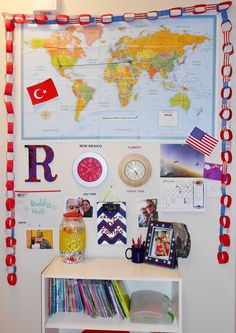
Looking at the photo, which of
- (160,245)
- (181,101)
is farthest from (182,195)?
(181,101)

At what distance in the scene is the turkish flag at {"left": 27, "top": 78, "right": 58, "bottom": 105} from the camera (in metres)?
1.81

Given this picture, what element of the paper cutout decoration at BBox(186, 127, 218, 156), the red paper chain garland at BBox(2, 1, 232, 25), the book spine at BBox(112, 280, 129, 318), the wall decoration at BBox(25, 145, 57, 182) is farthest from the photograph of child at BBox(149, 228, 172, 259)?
the red paper chain garland at BBox(2, 1, 232, 25)

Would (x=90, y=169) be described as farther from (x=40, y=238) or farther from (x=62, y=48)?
(x=62, y=48)

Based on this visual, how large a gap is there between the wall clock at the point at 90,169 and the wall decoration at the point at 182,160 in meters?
0.33

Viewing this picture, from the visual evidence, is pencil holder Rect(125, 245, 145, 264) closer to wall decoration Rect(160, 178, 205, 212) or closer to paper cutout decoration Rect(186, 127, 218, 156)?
wall decoration Rect(160, 178, 205, 212)

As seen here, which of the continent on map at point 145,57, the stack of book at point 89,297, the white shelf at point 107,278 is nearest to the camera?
the white shelf at point 107,278

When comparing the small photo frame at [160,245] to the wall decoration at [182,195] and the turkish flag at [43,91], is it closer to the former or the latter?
the wall decoration at [182,195]

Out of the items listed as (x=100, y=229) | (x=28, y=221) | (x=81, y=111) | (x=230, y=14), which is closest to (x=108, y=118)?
(x=81, y=111)

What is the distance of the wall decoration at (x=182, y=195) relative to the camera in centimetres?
178

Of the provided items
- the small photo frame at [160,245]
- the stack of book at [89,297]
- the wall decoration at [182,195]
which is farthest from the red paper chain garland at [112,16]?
the stack of book at [89,297]

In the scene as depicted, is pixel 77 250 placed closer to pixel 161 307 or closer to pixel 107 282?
pixel 107 282

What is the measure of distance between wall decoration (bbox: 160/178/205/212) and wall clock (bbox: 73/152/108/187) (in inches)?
13.2

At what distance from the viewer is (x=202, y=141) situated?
5.82ft

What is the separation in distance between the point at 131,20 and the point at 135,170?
2.59 feet
